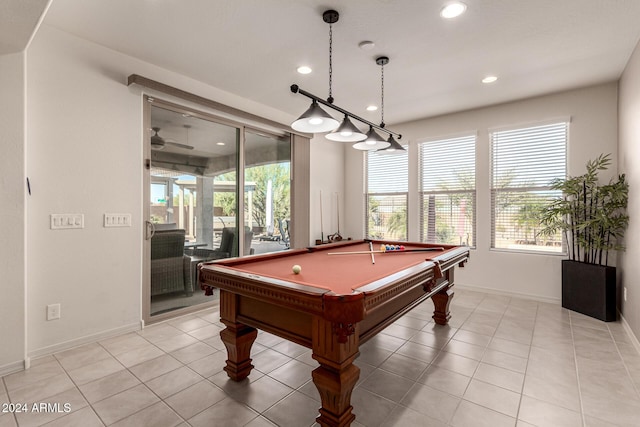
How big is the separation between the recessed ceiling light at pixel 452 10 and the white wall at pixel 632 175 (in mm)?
1937

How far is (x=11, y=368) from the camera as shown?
229 centimetres

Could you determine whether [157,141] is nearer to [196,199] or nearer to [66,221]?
[196,199]

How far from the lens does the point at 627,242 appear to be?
3178mm

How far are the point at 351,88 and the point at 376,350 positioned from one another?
120 inches

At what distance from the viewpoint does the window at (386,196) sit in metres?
5.46

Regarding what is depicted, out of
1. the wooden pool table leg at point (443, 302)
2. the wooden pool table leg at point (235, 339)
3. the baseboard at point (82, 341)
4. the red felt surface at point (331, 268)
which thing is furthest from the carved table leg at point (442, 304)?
the baseboard at point (82, 341)

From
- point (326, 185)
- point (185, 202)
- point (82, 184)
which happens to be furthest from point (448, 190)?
point (82, 184)

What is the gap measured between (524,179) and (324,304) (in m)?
4.14

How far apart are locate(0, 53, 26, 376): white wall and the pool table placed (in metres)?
1.50

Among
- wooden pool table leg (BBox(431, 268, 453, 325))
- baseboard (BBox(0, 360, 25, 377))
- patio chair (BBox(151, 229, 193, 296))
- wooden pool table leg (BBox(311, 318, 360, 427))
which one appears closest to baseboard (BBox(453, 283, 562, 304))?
wooden pool table leg (BBox(431, 268, 453, 325))

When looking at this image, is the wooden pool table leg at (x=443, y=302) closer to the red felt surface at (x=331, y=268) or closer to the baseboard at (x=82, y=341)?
the red felt surface at (x=331, y=268)

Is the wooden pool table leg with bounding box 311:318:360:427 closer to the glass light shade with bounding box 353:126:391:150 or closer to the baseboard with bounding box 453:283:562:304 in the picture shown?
the glass light shade with bounding box 353:126:391:150

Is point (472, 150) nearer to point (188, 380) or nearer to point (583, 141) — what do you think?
point (583, 141)

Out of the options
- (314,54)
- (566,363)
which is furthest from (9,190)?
(566,363)
